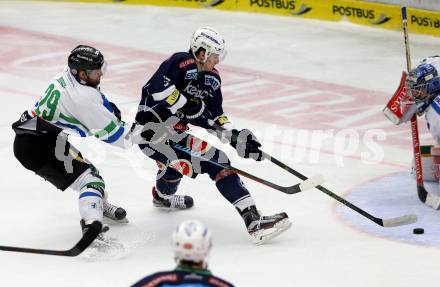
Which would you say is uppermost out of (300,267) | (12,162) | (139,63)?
(139,63)

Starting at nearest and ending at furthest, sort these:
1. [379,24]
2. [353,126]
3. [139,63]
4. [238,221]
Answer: [238,221] → [353,126] → [139,63] → [379,24]

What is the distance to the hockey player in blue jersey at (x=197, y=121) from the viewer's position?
6613mm

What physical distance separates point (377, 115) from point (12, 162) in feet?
11.1

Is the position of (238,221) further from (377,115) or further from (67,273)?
(377,115)

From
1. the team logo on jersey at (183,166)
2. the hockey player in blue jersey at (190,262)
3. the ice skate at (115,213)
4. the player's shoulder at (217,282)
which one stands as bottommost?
the ice skate at (115,213)

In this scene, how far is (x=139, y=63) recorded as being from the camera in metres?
11.5

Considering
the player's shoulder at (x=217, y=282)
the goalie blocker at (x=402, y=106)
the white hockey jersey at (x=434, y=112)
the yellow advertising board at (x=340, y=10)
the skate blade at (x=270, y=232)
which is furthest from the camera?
the yellow advertising board at (x=340, y=10)

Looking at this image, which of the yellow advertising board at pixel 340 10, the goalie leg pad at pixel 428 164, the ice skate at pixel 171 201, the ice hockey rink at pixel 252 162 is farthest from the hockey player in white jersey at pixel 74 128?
the yellow advertising board at pixel 340 10

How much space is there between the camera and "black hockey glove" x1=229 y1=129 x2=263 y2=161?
6828 mm

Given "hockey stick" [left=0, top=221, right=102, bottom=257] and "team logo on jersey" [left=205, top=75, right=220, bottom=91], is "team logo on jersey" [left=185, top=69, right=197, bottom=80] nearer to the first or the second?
"team logo on jersey" [left=205, top=75, right=220, bottom=91]

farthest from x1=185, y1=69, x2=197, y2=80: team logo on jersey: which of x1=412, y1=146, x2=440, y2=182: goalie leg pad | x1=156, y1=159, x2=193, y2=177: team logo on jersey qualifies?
x1=412, y1=146, x2=440, y2=182: goalie leg pad

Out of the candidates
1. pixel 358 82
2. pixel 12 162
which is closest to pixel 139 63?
pixel 358 82

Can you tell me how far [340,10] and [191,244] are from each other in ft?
30.6

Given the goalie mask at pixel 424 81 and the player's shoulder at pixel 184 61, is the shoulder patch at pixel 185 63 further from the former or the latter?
the goalie mask at pixel 424 81
